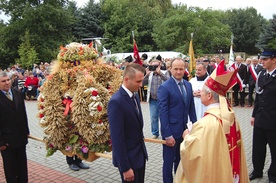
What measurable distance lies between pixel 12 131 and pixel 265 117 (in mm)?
4326

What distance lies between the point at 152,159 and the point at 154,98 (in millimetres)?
2223

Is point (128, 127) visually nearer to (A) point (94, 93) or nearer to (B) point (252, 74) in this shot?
(A) point (94, 93)

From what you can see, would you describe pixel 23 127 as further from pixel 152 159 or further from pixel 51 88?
pixel 152 159

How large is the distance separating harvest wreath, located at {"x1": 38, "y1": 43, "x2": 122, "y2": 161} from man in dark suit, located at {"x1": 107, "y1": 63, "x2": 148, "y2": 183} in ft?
4.18

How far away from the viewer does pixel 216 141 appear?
3.05m

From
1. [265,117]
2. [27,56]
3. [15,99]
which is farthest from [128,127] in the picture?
[27,56]

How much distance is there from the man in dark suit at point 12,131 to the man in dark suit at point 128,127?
2242mm

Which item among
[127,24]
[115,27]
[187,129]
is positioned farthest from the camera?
[115,27]

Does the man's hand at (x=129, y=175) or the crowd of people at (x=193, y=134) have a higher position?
the crowd of people at (x=193, y=134)

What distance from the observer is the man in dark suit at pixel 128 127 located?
3201mm

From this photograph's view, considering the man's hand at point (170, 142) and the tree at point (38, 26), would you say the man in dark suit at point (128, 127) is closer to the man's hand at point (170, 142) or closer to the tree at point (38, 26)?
the man's hand at point (170, 142)

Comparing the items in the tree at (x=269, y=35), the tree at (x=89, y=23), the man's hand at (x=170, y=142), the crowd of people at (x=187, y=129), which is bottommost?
the man's hand at (x=170, y=142)

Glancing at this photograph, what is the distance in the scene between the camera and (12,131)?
4.75 meters

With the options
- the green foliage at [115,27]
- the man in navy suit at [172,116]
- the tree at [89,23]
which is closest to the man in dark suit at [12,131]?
the man in navy suit at [172,116]
